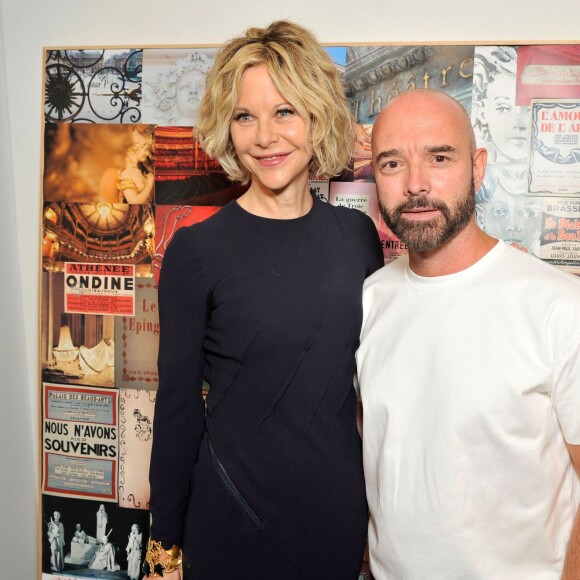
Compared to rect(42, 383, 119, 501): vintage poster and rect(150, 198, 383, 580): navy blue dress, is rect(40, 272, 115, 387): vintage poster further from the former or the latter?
rect(150, 198, 383, 580): navy blue dress

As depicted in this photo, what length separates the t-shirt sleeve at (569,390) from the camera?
3.66ft

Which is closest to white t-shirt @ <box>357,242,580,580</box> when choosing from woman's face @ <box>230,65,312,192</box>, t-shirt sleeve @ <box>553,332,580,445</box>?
t-shirt sleeve @ <box>553,332,580,445</box>

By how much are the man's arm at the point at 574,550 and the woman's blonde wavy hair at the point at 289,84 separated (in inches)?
31.1

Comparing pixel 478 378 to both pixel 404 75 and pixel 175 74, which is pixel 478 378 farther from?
pixel 175 74

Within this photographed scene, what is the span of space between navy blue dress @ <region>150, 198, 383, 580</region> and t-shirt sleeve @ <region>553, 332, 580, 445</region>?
44 centimetres

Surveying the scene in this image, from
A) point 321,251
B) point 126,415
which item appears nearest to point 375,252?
point 321,251

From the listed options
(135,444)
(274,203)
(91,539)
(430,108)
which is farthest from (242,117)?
(91,539)

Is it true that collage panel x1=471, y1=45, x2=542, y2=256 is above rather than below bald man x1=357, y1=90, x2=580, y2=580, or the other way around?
above

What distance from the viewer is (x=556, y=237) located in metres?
1.76

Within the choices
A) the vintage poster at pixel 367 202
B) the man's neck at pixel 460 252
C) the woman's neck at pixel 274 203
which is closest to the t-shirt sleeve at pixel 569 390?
the man's neck at pixel 460 252

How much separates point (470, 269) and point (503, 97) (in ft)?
2.33

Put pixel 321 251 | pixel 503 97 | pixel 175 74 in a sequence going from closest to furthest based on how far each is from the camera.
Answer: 1. pixel 321 251
2. pixel 503 97
3. pixel 175 74

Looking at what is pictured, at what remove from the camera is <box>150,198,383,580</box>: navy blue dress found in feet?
4.45

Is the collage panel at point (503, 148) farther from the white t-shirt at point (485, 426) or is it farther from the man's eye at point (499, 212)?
the white t-shirt at point (485, 426)
